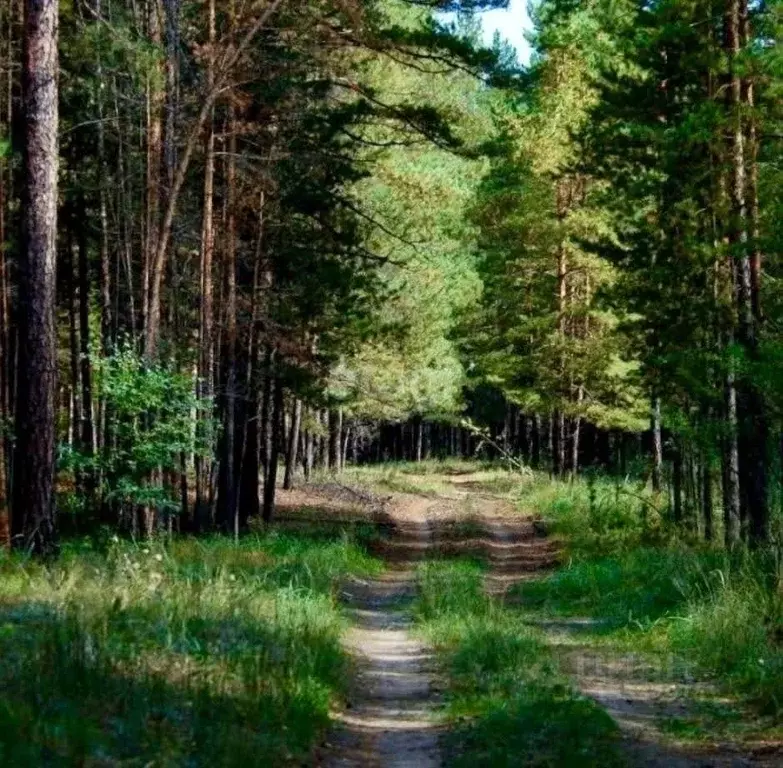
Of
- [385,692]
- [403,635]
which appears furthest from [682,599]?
[385,692]

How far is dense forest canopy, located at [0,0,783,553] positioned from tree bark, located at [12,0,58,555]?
3cm

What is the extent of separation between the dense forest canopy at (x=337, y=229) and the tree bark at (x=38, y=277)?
3 cm

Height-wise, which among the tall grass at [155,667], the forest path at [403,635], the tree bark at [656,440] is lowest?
the forest path at [403,635]

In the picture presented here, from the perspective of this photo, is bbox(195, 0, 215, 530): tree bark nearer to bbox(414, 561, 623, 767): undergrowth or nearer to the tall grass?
bbox(414, 561, 623, 767): undergrowth

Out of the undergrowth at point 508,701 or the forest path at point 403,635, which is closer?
the undergrowth at point 508,701

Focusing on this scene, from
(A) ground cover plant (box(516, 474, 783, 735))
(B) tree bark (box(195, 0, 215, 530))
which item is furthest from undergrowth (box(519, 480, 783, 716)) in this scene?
(B) tree bark (box(195, 0, 215, 530))

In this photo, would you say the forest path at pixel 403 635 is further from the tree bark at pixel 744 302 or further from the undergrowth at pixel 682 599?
the tree bark at pixel 744 302

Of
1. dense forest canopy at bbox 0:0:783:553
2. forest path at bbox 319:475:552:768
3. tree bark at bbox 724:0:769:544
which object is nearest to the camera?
forest path at bbox 319:475:552:768

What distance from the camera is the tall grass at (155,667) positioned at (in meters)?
6.38

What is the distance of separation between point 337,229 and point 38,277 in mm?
15507

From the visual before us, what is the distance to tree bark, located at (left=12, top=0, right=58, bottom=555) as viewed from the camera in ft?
40.7

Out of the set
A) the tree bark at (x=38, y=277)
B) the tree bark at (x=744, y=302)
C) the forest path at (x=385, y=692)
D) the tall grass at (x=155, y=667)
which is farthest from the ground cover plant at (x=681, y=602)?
the tree bark at (x=38, y=277)

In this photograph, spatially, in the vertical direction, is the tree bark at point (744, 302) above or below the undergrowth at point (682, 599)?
above

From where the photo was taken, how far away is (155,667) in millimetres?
8078
